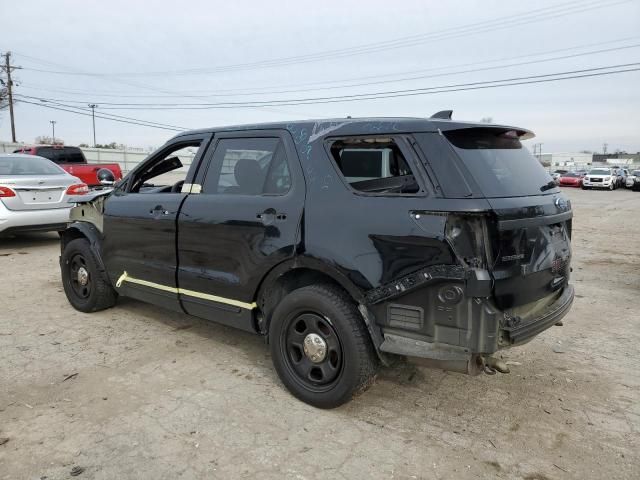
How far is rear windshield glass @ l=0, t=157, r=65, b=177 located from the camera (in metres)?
8.29

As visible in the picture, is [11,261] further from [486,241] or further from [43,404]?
[486,241]

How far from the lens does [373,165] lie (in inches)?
154

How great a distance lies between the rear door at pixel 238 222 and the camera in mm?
3398

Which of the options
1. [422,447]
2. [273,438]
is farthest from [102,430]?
[422,447]

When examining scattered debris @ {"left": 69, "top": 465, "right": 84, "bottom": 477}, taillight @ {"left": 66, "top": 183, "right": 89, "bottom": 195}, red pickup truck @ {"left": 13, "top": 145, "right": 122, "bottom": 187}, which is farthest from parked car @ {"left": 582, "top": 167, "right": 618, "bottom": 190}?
scattered debris @ {"left": 69, "top": 465, "right": 84, "bottom": 477}

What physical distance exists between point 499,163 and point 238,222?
1776 mm

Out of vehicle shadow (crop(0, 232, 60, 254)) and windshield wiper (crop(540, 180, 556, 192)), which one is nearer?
windshield wiper (crop(540, 180, 556, 192))

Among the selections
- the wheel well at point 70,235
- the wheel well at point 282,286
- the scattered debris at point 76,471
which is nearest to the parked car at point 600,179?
the wheel well at point 70,235

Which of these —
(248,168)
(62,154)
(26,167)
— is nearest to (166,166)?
(248,168)

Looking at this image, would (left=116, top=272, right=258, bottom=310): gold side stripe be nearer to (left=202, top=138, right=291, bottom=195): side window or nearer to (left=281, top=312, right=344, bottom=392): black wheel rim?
(left=281, top=312, right=344, bottom=392): black wheel rim

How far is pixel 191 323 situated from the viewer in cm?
492

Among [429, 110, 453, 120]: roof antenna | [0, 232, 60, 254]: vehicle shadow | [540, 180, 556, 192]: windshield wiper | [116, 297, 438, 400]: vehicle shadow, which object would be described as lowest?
[116, 297, 438, 400]: vehicle shadow

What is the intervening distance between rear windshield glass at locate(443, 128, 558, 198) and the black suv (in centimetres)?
1

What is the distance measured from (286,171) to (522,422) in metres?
2.21
